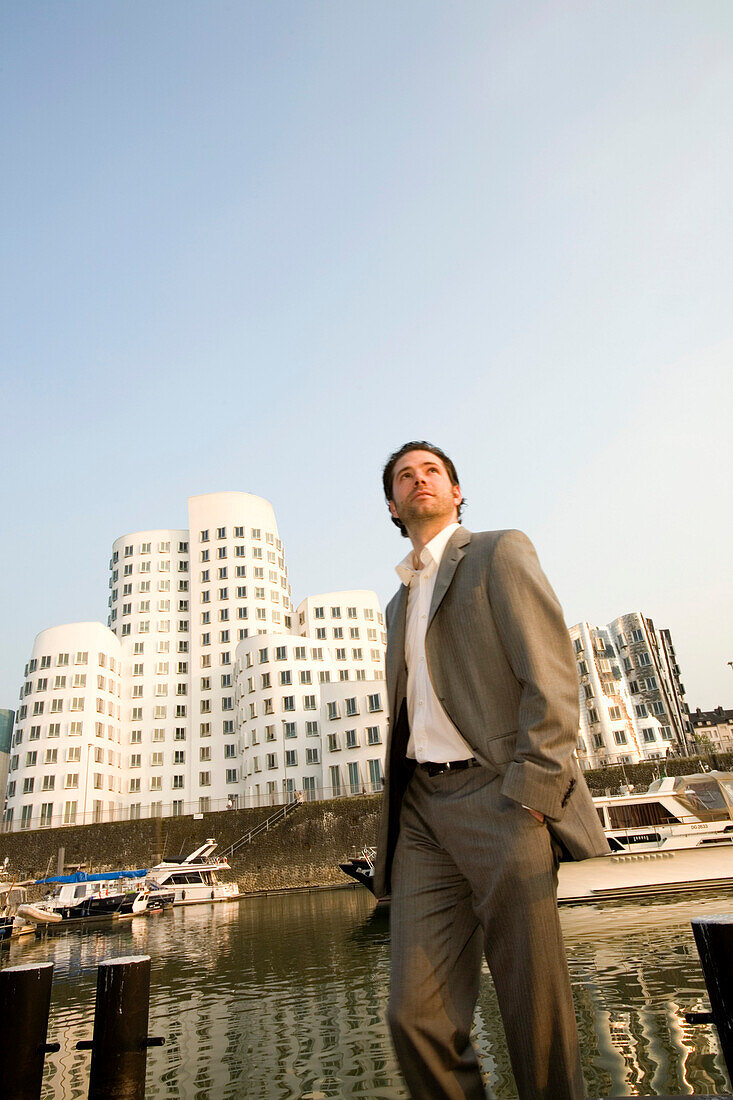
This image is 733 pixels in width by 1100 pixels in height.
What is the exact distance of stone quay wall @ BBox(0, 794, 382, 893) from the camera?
1580 inches

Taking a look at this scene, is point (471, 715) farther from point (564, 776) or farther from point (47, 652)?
point (47, 652)

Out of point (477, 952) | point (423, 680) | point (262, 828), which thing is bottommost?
point (477, 952)

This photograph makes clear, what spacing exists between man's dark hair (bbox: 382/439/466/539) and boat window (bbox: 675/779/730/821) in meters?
21.6

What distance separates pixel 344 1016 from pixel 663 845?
15.3 meters

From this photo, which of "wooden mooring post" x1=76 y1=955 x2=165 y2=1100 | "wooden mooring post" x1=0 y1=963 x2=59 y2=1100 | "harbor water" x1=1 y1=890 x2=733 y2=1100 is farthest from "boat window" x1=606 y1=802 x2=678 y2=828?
"wooden mooring post" x1=0 y1=963 x2=59 y2=1100

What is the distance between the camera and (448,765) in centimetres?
270

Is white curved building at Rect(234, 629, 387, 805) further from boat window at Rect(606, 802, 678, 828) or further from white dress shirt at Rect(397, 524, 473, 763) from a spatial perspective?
white dress shirt at Rect(397, 524, 473, 763)

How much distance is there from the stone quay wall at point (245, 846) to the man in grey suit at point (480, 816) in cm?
3975

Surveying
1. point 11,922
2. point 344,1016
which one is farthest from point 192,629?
point 344,1016

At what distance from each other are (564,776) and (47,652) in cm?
6768

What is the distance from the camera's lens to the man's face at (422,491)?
3.32 metres

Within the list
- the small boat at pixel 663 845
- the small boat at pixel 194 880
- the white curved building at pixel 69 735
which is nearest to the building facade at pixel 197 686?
the white curved building at pixel 69 735

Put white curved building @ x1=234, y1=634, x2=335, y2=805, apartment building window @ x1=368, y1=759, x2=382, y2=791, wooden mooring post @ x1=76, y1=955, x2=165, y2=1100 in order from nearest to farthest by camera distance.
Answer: wooden mooring post @ x1=76, y1=955, x2=165, y2=1100
apartment building window @ x1=368, y1=759, x2=382, y2=791
white curved building @ x1=234, y1=634, x2=335, y2=805

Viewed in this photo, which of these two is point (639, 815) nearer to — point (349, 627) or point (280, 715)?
point (280, 715)
